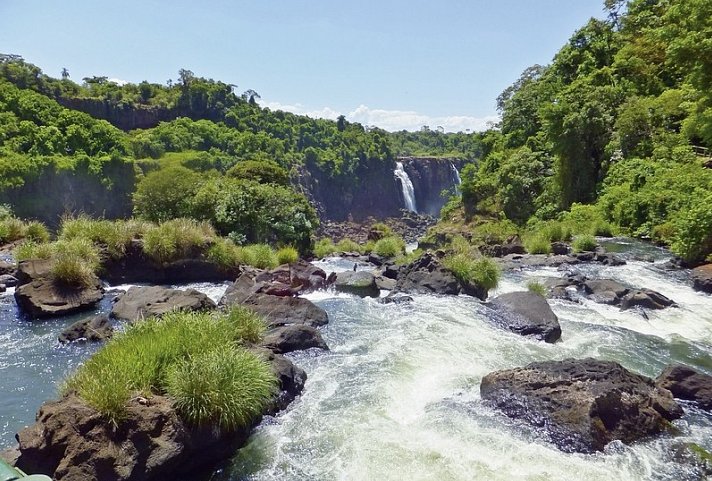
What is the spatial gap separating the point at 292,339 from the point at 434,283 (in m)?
6.85

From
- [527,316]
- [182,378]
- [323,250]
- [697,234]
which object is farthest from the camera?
[323,250]

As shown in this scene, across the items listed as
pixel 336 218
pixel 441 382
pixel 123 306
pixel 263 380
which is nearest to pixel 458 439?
pixel 441 382

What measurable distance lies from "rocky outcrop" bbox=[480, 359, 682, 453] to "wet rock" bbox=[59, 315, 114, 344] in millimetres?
8647

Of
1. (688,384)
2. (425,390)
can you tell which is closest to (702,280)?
(688,384)

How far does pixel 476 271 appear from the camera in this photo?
16.4m

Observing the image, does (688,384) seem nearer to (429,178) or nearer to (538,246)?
(538,246)

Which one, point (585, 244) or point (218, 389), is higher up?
point (218, 389)

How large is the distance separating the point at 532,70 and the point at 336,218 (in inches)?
1987

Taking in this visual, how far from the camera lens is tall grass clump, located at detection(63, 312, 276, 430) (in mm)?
6418

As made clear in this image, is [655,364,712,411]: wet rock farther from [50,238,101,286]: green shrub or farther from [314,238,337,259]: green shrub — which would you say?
[314,238,337,259]: green shrub

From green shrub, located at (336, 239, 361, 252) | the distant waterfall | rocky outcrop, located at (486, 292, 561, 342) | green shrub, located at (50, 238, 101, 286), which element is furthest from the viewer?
the distant waterfall

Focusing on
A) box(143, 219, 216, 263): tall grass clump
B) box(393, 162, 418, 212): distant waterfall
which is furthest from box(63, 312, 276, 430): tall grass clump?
box(393, 162, 418, 212): distant waterfall

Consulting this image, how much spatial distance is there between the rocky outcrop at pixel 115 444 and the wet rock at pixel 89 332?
4.99 m

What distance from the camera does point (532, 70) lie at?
57.2m
